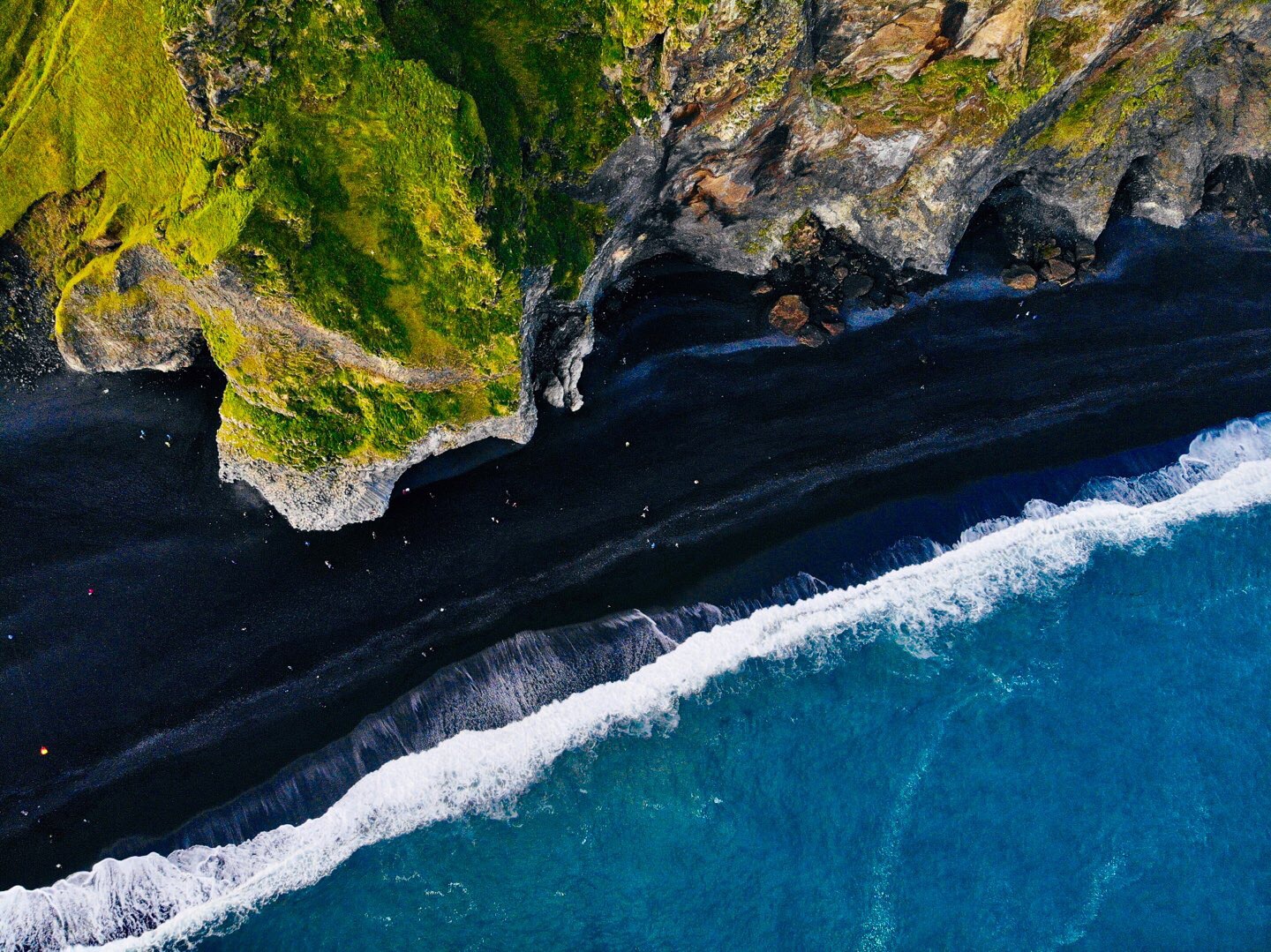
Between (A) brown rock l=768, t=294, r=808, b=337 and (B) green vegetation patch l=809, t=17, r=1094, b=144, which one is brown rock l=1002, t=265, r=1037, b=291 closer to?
(B) green vegetation patch l=809, t=17, r=1094, b=144

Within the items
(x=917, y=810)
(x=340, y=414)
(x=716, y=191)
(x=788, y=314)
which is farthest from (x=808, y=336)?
(x=917, y=810)

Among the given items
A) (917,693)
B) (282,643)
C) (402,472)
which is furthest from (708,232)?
(282,643)

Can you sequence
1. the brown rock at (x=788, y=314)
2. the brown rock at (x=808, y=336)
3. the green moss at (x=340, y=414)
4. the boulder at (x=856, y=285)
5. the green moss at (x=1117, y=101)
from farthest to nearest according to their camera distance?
the boulder at (x=856, y=285) < the brown rock at (x=808, y=336) < the brown rock at (x=788, y=314) < the green moss at (x=1117, y=101) < the green moss at (x=340, y=414)

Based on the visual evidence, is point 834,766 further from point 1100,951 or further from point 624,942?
point 1100,951

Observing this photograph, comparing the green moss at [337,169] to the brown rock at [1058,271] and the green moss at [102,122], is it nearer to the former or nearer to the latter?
the green moss at [102,122]

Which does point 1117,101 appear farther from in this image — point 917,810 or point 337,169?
point 917,810

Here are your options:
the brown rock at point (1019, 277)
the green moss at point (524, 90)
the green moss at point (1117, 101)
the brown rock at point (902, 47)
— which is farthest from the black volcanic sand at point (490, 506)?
the brown rock at point (902, 47)
